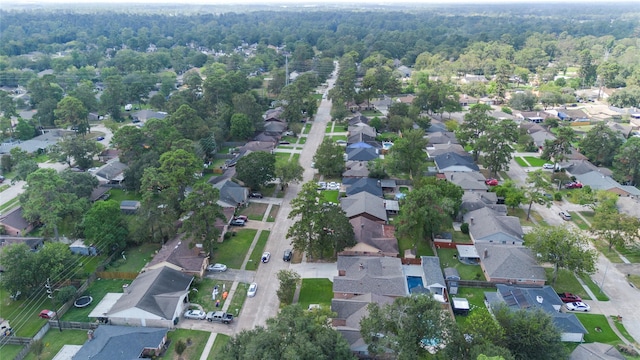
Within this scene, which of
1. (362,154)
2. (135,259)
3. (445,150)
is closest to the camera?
(135,259)

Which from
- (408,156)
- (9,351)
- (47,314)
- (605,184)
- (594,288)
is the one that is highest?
(408,156)

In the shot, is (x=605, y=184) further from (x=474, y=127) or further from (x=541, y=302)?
(x=541, y=302)

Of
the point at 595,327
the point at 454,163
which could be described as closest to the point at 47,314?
the point at 595,327

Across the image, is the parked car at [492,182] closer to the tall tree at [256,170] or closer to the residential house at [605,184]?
the residential house at [605,184]

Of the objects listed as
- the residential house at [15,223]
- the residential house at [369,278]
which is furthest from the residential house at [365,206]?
the residential house at [15,223]

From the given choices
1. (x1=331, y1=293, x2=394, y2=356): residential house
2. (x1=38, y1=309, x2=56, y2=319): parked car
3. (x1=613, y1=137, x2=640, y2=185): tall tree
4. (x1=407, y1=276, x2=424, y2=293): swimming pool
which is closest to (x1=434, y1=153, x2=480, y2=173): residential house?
(x1=613, y1=137, x2=640, y2=185): tall tree

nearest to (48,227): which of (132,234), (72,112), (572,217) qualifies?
(132,234)

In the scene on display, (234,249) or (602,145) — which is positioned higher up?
(602,145)
